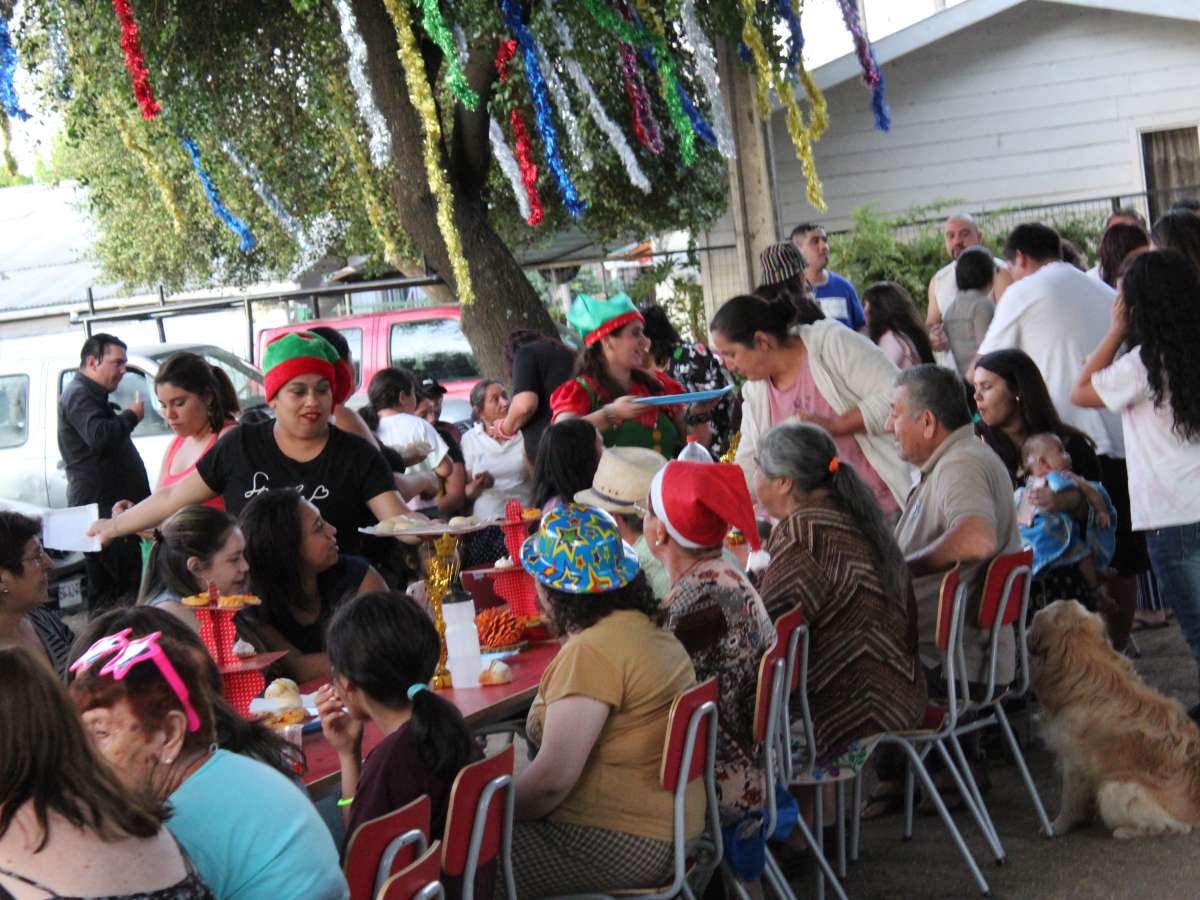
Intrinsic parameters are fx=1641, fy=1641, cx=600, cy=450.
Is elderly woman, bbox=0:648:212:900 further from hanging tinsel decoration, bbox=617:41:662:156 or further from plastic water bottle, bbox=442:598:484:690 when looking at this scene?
hanging tinsel decoration, bbox=617:41:662:156

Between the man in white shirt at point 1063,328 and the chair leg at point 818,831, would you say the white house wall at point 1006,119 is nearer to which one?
the man in white shirt at point 1063,328

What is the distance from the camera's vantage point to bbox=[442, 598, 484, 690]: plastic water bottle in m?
4.34

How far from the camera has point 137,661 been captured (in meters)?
2.69

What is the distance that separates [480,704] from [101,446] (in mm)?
5496

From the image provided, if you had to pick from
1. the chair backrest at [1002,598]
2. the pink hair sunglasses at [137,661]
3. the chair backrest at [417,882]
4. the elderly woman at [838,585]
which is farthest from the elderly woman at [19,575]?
Answer: the chair backrest at [1002,598]

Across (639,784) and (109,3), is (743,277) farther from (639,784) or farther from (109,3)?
(639,784)

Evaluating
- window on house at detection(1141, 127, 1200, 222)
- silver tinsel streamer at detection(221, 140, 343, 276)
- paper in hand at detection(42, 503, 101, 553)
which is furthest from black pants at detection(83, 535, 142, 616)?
window on house at detection(1141, 127, 1200, 222)

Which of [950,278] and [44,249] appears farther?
[44,249]

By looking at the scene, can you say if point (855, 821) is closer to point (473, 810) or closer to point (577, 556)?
point (577, 556)

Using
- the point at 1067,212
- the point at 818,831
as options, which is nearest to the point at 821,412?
the point at 818,831

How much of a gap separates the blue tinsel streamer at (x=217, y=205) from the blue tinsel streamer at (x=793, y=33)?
9.78 ft

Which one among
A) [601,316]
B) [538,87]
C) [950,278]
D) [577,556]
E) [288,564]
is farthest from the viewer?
[950,278]

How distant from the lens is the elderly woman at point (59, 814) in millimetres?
2307

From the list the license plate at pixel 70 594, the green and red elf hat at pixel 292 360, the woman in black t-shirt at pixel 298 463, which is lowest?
the license plate at pixel 70 594
